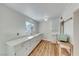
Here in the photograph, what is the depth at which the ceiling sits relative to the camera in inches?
47.5

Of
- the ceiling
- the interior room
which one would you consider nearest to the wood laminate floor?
the interior room

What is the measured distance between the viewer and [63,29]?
139 centimetres

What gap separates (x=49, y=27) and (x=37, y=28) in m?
0.18

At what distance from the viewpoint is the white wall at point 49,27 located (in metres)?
1.38

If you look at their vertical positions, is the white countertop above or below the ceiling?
below

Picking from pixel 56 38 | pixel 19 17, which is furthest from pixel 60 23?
pixel 19 17

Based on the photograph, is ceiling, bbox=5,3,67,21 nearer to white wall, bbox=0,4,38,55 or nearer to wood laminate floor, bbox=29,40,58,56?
white wall, bbox=0,4,38,55

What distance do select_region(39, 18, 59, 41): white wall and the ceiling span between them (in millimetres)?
76

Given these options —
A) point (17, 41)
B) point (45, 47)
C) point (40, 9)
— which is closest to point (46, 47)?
point (45, 47)

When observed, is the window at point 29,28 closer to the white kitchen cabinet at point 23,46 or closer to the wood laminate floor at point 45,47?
the white kitchen cabinet at point 23,46

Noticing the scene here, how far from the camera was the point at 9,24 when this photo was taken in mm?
1263

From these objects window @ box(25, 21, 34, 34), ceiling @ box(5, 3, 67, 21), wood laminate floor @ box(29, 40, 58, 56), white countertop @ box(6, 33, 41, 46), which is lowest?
wood laminate floor @ box(29, 40, 58, 56)

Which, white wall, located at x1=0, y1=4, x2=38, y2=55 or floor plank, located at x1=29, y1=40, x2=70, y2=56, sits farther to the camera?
floor plank, located at x1=29, y1=40, x2=70, y2=56

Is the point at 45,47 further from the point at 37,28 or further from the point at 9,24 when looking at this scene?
the point at 9,24
